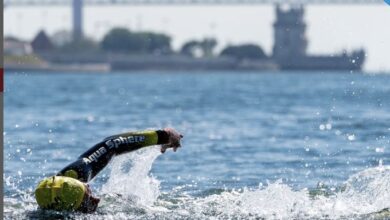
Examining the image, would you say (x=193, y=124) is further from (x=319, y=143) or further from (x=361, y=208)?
(x=361, y=208)

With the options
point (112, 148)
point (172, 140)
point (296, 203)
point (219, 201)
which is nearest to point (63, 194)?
point (112, 148)

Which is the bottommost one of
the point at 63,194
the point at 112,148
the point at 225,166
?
the point at 225,166

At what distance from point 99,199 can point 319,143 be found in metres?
15.3

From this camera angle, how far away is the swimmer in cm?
1742

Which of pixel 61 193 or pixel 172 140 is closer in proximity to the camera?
pixel 61 193

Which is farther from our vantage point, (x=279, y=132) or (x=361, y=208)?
(x=279, y=132)

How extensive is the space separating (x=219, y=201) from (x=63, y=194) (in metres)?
3.40

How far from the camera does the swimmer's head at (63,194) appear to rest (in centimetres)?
1739

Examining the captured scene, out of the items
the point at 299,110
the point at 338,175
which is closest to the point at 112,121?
the point at 299,110

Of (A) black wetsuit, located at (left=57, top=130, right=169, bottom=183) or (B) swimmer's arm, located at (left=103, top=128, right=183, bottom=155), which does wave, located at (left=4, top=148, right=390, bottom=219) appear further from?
(B) swimmer's arm, located at (left=103, top=128, right=183, bottom=155)

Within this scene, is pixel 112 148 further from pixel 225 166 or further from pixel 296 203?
pixel 225 166

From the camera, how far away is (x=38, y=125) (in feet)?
134

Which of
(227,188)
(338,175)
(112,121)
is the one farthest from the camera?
(112,121)

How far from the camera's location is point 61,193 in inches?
685
